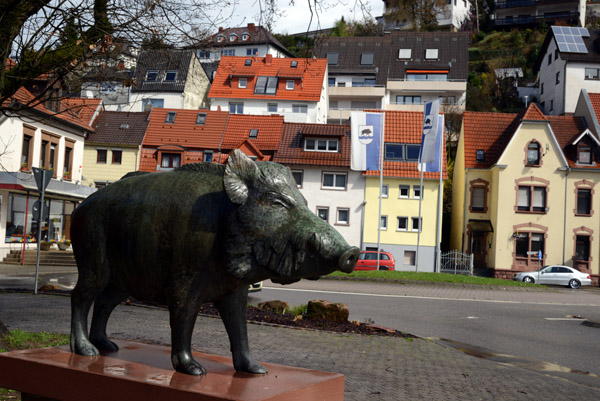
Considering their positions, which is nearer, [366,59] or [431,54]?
[431,54]

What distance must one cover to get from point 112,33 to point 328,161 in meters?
33.7

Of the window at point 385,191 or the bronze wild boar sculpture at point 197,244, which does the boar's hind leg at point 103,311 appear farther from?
the window at point 385,191

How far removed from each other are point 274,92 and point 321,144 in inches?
685

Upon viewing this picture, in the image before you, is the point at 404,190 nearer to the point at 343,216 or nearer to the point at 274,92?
the point at 343,216

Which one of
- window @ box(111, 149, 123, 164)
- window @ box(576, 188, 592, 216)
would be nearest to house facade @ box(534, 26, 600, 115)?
window @ box(576, 188, 592, 216)

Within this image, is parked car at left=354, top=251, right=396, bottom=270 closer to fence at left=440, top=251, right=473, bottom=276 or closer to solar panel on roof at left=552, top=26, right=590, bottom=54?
fence at left=440, top=251, right=473, bottom=276

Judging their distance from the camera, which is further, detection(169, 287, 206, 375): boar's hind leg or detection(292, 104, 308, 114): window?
detection(292, 104, 308, 114): window

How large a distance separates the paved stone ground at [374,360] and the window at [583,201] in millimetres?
32448

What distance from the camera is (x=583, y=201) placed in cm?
4088

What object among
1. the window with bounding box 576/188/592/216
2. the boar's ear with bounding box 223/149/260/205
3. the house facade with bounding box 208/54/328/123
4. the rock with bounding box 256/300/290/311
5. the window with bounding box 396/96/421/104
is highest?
the window with bounding box 396/96/421/104

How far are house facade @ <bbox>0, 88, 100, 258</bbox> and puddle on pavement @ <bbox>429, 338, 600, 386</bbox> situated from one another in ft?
70.7

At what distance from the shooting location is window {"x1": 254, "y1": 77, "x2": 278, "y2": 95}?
193ft

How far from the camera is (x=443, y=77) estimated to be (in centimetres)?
6738

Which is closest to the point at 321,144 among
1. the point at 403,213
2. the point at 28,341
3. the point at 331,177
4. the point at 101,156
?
the point at 331,177
